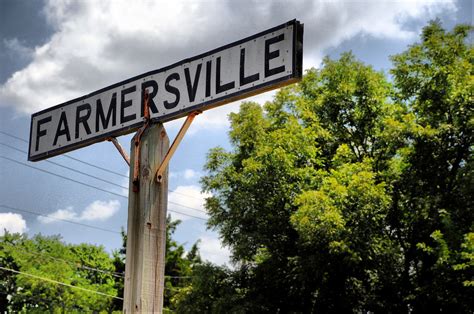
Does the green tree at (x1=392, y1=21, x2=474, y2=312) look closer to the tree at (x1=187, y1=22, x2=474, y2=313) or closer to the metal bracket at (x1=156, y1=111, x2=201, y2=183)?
the tree at (x1=187, y1=22, x2=474, y2=313)

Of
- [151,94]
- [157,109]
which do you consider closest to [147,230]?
[157,109]

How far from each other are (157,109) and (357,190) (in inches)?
575

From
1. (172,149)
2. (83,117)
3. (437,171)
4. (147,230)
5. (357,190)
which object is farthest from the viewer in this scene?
(437,171)

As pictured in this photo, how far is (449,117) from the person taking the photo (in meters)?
18.6

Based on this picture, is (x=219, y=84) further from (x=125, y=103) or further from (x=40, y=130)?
(x=40, y=130)

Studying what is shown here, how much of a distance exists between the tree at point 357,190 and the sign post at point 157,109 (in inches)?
528

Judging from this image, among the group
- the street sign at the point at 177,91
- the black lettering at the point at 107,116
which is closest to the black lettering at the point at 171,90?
the street sign at the point at 177,91

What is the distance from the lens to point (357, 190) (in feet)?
58.3

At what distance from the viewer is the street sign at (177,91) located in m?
3.39

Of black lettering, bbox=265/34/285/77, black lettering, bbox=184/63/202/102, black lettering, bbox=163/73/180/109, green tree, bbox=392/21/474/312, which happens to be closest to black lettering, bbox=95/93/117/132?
black lettering, bbox=163/73/180/109

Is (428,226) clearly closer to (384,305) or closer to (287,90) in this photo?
(384,305)

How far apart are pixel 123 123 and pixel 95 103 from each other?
0.31m

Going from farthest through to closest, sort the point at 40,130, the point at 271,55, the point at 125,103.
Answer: the point at 40,130, the point at 125,103, the point at 271,55

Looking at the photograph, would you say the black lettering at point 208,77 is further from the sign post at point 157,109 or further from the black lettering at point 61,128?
the black lettering at point 61,128
